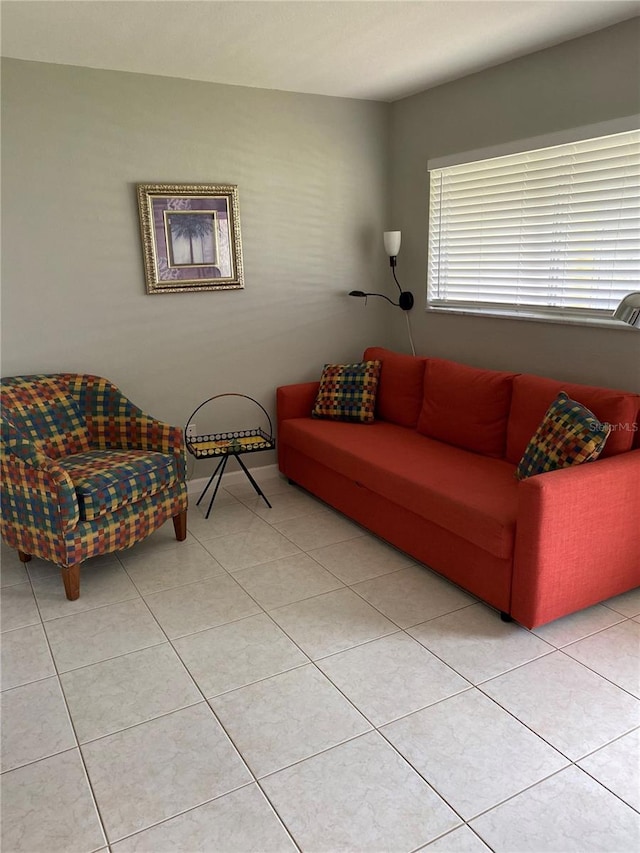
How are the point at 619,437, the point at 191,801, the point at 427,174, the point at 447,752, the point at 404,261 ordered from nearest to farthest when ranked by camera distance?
the point at 191,801, the point at 447,752, the point at 619,437, the point at 427,174, the point at 404,261

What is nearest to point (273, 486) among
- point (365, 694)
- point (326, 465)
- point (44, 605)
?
point (326, 465)

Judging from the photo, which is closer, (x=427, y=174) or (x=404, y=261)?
(x=427, y=174)

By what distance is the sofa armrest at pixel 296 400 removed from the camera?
13.5ft

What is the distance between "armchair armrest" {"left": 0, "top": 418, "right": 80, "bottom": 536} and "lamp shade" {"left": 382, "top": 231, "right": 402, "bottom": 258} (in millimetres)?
2513

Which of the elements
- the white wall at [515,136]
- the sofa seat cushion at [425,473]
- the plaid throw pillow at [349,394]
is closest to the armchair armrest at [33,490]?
the sofa seat cushion at [425,473]

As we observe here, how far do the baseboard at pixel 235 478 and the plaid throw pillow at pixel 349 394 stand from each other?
0.54 metres

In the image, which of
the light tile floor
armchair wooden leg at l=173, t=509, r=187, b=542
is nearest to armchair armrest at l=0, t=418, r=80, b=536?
the light tile floor

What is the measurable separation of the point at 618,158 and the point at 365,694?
8.47 ft

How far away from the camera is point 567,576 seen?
245 centimetres

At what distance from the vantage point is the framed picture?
3627mm

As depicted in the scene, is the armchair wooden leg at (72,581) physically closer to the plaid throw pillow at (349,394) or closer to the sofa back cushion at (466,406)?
the plaid throw pillow at (349,394)

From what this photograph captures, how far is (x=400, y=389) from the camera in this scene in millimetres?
3922

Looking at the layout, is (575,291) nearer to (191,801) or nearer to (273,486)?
(273,486)

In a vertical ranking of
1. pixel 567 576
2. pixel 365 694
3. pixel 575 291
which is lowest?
pixel 365 694
